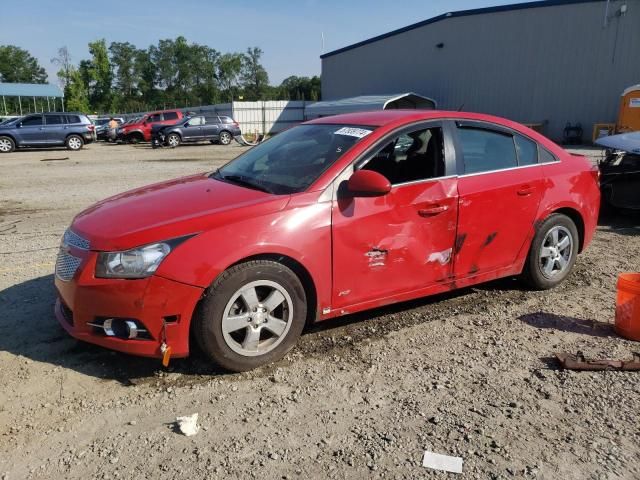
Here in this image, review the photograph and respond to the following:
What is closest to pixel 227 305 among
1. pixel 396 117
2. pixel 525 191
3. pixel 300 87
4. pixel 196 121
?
pixel 396 117

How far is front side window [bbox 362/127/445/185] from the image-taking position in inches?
152

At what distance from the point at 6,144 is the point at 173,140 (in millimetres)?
7417

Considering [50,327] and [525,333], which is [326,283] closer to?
[525,333]

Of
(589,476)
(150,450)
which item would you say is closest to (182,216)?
(150,450)

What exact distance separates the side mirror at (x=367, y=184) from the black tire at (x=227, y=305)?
0.70 m

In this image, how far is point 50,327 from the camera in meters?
4.02

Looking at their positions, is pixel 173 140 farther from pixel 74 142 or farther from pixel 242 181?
pixel 242 181

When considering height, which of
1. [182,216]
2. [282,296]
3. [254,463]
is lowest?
[254,463]

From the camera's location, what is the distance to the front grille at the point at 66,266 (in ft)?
10.6

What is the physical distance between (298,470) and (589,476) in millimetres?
1350

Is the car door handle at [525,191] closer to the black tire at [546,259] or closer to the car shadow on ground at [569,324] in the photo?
the black tire at [546,259]

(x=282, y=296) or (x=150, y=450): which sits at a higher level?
(x=282, y=296)

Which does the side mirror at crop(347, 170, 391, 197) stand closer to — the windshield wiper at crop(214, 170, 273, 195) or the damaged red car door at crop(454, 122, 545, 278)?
the windshield wiper at crop(214, 170, 273, 195)

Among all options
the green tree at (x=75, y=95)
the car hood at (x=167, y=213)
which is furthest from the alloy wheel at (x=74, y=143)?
the green tree at (x=75, y=95)
